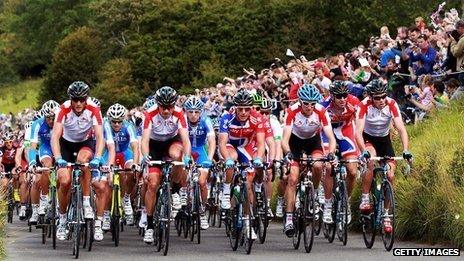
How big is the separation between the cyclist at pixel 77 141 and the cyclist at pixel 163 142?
75cm

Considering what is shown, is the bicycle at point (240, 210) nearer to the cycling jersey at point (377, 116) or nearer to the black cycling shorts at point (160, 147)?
the black cycling shorts at point (160, 147)

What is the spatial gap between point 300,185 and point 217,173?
506 cm

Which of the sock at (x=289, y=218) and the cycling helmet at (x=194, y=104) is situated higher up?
the cycling helmet at (x=194, y=104)

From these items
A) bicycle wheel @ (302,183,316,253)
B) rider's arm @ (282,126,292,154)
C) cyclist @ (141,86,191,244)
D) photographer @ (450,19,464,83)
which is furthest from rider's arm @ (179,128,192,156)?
photographer @ (450,19,464,83)

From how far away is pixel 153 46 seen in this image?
6906cm

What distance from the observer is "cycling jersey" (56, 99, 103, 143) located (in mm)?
17750

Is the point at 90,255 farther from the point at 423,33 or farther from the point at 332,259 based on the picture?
the point at 423,33

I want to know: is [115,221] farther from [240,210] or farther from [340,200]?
[340,200]

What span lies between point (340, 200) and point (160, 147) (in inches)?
122

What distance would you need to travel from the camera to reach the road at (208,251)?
649 inches

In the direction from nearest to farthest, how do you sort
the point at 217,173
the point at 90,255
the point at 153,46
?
1. the point at 90,255
2. the point at 217,173
3. the point at 153,46

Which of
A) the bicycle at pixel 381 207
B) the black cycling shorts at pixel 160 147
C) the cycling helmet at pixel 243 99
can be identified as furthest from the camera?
the black cycling shorts at pixel 160 147

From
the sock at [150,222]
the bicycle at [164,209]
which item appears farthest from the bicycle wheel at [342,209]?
the sock at [150,222]

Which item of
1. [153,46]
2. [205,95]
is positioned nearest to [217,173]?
[205,95]
